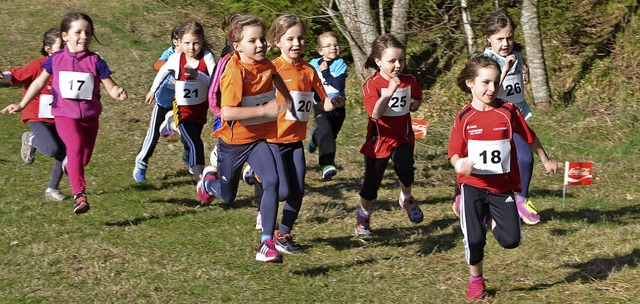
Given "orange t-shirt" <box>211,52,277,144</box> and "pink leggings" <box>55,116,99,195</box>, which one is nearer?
"orange t-shirt" <box>211,52,277,144</box>

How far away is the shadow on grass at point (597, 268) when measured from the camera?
6.95m

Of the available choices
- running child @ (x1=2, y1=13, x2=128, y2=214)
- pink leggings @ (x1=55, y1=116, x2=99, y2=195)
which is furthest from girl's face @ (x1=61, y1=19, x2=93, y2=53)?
pink leggings @ (x1=55, y1=116, x2=99, y2=195)

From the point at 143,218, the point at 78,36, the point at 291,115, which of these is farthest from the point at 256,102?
the point at 143,218

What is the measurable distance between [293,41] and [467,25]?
5.78m

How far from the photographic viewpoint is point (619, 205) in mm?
9125

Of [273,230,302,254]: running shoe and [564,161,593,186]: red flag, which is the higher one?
[564,161,593,186]: red flag

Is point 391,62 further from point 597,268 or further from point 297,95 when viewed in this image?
point 597,268

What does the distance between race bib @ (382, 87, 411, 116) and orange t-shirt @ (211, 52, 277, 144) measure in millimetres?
1087

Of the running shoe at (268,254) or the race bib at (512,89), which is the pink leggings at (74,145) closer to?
the running shoe at (268,254)

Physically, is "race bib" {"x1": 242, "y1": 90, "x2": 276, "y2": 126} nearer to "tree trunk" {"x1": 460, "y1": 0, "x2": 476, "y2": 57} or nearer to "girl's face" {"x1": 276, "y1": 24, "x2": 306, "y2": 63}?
"girl's face" {"x1": 276, "y1": 24, "x2": 306, "y2": 63}

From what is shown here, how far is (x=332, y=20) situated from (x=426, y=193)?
4.49m

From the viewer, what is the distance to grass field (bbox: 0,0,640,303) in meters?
6.85

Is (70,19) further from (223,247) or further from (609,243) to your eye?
(609,243)

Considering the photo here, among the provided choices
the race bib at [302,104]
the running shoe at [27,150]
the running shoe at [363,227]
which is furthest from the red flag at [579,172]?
the running shoe at [27,150]
